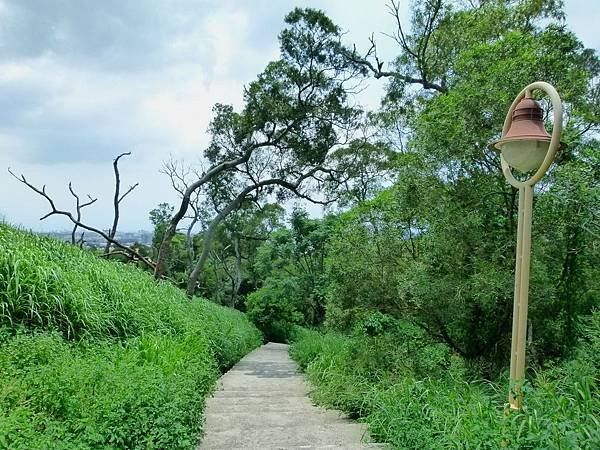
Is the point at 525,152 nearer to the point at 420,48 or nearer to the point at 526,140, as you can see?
the point at 526,140

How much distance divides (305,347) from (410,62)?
6.65 meters

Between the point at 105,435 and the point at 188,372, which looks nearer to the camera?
the point at 105,435

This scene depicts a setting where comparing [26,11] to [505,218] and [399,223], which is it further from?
[505,218]

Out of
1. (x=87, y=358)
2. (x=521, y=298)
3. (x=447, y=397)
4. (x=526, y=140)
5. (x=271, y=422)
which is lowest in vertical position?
(x=271, y=422)

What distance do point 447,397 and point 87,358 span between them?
283 centimetres

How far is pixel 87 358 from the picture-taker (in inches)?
154

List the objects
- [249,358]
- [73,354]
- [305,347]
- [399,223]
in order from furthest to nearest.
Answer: [249,358], [305,347], [399,223], [73,354]

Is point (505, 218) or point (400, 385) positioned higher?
point (505, 218)

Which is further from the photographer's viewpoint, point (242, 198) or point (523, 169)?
point (242, 198)

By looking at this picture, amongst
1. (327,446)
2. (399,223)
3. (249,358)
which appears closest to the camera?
(327,446)

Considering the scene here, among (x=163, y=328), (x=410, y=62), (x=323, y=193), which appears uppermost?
(x=410, y=62)

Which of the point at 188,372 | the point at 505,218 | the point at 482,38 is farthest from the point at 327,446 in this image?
the point at 482,38

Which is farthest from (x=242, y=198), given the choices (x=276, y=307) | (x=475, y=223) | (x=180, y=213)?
(x=475, y=223)

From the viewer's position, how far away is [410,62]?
36.4ft
